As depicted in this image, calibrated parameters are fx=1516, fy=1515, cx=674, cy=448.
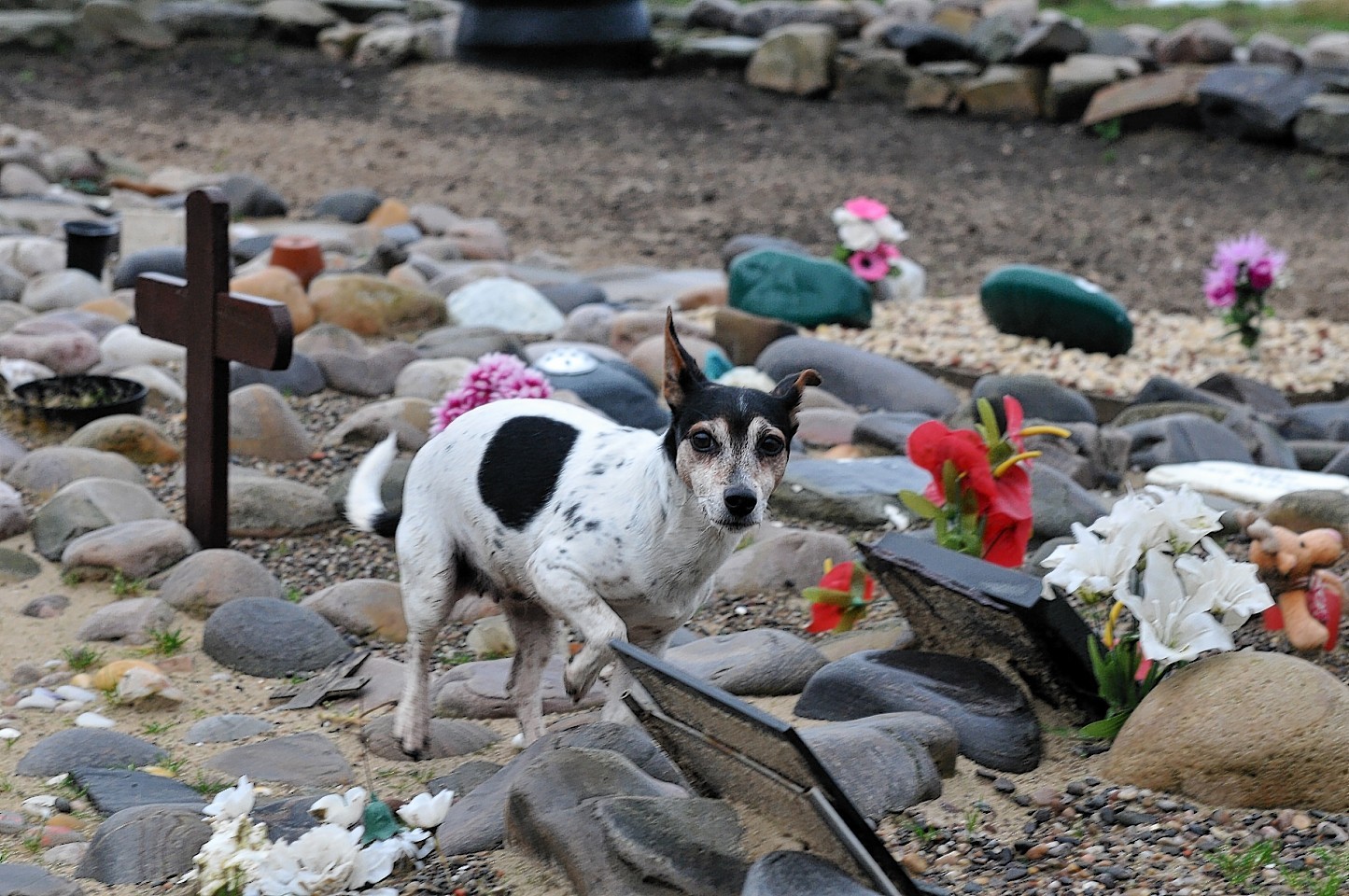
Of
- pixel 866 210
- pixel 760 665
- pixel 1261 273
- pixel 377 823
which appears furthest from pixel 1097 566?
pixel 866 210

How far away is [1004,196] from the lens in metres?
12.7

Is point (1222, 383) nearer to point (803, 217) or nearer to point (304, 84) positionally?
point (803, 217)

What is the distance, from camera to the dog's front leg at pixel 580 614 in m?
3.42

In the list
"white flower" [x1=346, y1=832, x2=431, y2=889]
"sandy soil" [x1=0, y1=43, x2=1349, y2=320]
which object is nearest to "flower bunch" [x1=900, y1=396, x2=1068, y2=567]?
"white flower" [x1=346, y1=832, x2=431, y2=889]

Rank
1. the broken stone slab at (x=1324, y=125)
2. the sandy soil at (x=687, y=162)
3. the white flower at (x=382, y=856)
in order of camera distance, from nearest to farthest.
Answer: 1. the white flower at (x=382, y=856)
2. the sandy soil at (x=687, y=162)
3. the broken stone slab at (x=1324, y=125)

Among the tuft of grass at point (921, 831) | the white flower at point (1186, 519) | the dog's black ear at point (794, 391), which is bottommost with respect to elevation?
the tuft of grass at point (921, 831)

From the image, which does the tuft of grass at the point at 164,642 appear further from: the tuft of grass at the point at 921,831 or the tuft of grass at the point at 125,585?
the tuft of grass at the point at 921,831

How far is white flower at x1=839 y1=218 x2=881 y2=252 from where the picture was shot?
30.7 feet

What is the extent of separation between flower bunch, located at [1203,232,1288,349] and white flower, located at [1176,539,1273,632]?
5172 mm

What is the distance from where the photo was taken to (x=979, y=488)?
430 cm

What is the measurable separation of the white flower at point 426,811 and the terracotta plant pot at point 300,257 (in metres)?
6.10

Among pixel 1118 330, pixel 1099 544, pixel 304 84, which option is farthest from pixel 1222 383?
pixel 304 84

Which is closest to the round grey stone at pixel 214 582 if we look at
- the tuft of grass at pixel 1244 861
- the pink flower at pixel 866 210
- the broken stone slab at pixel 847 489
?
the broken stone slab at pixel 847 489

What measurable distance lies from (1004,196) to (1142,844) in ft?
33.1
